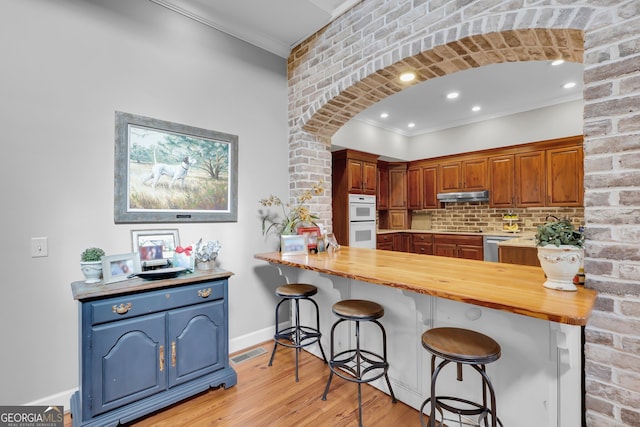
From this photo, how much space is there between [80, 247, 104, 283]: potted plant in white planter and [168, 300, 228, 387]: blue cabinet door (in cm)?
54

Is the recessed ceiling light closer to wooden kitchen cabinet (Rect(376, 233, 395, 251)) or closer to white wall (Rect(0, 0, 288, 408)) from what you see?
white wall (Rect(0, 0, 288, 408))

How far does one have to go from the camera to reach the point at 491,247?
496cm

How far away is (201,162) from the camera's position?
2691 millimetres

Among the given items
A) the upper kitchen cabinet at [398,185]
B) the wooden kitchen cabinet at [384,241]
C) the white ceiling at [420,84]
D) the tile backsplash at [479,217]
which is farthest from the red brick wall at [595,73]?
the upper kitchen cabinet at [398,185]

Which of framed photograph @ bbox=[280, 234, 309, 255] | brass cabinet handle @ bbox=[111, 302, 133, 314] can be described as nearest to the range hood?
framed photograph @ bbox=[280, 234, 309, 255]

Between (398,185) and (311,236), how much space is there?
412 centimetres

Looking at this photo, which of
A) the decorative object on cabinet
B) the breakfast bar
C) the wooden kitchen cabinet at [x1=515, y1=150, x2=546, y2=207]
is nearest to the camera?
the breakfast bar

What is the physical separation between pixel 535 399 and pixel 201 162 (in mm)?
2838

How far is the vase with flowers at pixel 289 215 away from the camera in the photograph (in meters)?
2.97

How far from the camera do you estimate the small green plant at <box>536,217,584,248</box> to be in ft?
4.61

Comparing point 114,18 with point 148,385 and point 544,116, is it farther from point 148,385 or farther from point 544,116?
point 544,116

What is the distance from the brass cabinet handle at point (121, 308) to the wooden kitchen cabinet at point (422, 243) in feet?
16.7

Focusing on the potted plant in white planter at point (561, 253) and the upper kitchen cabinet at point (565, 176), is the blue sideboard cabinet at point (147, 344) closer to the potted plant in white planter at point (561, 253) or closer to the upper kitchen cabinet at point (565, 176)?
the potted plant in white planter at point (561, 253)

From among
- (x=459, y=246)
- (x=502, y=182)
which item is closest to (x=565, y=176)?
(x=502, y=182)
